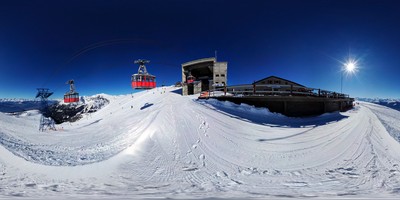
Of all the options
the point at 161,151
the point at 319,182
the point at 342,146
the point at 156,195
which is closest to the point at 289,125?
the point at 342,146

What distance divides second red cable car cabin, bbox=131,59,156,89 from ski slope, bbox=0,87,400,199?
31.4ft

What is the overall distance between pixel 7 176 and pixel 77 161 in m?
2.21

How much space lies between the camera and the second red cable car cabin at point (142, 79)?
69.9ft

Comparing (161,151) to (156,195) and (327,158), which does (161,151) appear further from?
(327,158)

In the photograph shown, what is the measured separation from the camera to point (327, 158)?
811 centimetres

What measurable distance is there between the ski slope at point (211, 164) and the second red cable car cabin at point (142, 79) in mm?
9567

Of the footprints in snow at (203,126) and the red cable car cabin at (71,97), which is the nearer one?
the footprints in snow at (203,126)

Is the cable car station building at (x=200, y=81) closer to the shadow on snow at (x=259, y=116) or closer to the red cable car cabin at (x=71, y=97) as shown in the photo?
the shadow on snow at (x=259, y=116)

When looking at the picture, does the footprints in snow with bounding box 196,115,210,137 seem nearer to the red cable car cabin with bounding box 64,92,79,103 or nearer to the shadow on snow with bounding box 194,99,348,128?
the shadow on snow with bounding box 194,99,348,128

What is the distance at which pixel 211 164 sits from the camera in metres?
7.57

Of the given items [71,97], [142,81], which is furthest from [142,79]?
[71,97]

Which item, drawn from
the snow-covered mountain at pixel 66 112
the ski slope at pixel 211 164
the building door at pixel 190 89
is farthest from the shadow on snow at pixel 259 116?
the snow-covered mountain at pixel 66 112

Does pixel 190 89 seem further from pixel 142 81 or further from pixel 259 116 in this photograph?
pixel 259 116

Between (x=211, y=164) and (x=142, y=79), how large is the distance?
16419mm
